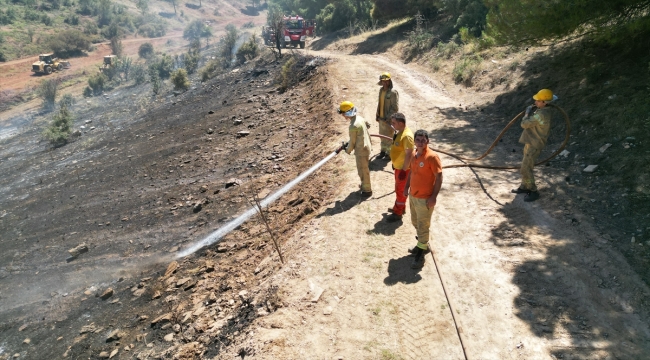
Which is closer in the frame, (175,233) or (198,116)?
(175,233)

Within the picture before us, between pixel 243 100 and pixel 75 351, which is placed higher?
pixel 243 100

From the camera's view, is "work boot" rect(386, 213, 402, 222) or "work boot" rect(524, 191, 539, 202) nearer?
"work boot" rect(386, 213, 402, 222)

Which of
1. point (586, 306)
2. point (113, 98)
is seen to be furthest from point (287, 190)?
point (113, 98)

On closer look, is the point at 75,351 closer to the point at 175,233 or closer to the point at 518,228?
the point at 175,233

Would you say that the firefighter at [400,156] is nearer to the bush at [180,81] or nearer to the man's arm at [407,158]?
the man's arm at [407,158]

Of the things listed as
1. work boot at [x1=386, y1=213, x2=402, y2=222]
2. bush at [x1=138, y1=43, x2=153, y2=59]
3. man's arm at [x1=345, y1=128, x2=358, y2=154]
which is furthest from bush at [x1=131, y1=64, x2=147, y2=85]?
work boot at [x1=386, y1=213, x2=402, y2=222]

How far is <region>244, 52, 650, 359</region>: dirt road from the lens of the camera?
4246mm

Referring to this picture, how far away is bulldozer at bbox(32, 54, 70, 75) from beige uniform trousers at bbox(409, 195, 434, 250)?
4786cm

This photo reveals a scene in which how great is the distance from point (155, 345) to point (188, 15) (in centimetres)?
9208

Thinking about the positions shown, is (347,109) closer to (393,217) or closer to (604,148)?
(393,217)

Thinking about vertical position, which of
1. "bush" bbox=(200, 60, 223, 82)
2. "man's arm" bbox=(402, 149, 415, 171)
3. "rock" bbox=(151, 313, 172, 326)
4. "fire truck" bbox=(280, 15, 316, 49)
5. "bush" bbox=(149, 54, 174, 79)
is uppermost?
"fire truck" bbox=(280, 15, 316, 49)

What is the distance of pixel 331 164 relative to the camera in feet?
30.1

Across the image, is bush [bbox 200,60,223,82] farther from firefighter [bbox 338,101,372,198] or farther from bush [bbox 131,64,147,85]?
firefighter [bbox 338,101,372,198]

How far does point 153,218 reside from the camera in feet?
34.2
